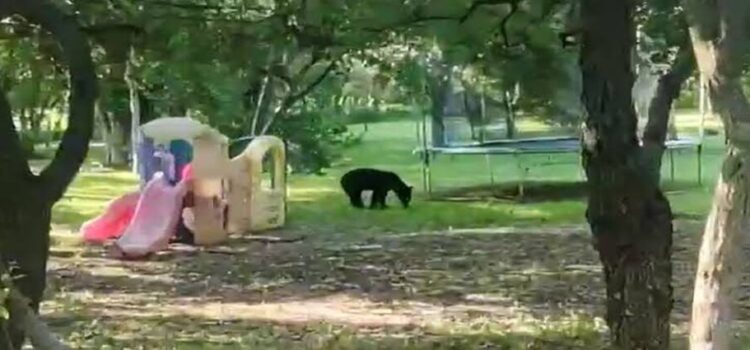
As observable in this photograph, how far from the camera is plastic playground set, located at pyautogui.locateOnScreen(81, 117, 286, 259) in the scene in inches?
557

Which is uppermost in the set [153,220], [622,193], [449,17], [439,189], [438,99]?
[449,17]

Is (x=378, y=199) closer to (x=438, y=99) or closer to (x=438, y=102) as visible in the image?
(x=438, y=99)

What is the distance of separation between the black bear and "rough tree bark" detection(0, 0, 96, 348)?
13089mm

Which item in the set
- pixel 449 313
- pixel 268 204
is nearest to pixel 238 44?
pixel 449 313

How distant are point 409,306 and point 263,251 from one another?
4149mm

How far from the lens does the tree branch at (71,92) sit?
4.95 meters

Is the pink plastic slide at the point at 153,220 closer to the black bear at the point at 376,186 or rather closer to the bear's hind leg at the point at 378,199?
the black bear at the point at 376,186

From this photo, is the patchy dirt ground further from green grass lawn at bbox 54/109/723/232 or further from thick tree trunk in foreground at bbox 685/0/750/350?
thick tree trunk in foreground at bbox 685/0/750/350

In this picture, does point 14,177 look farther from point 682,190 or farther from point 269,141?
point 682,190

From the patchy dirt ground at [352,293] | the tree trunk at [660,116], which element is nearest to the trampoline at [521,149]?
the patchy dirt ground at [352,293]

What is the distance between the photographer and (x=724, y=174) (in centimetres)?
338

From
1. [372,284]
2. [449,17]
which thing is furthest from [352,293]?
[449,17]

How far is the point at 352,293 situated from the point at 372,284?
1.67 ft

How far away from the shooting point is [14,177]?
189 inches
